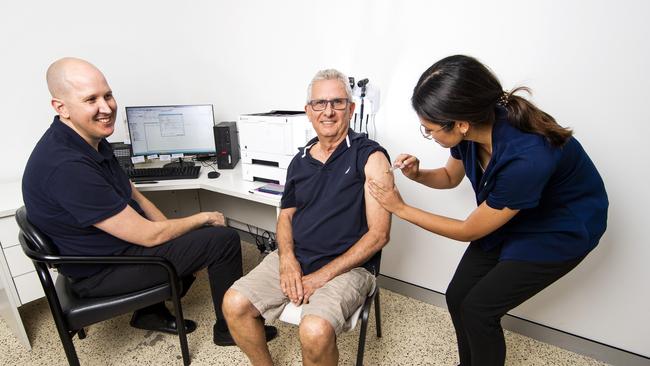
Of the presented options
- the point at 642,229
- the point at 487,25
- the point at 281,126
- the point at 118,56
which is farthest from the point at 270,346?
the point at 118,56

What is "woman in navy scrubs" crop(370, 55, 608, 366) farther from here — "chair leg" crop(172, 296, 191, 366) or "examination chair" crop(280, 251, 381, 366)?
"chair leg" crop(172, 296, 191, 366)

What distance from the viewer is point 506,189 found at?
958mm

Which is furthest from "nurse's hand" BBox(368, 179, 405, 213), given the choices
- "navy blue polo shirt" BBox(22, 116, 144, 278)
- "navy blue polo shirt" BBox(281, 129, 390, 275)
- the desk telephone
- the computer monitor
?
the desk telephone

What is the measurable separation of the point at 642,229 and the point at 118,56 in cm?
338

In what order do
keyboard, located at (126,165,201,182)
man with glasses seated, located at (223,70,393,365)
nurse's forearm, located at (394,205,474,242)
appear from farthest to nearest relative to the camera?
keyboard, located at (126,165,201,182), man with glasses seated, located at (223,70,393,365), nurse's forearm, located at (394,205,474,242)

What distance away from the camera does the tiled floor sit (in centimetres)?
167

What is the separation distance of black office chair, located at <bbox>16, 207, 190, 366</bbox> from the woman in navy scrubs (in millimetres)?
987

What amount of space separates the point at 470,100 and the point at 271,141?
1.19 m

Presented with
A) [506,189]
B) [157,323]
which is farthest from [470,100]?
[157,323]

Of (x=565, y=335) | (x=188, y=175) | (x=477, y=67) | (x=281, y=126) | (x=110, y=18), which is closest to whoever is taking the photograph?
(x=477, y=67)

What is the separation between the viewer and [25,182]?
1278 millimetres

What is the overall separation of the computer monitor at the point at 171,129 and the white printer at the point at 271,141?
0.58 m

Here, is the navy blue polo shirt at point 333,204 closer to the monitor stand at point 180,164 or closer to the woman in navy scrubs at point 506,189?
the woman in navy scrubs at point 506,189

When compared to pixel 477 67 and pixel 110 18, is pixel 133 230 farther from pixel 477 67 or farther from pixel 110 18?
pixel 110 18
